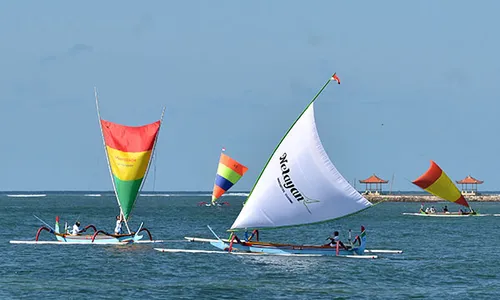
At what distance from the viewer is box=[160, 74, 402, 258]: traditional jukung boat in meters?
60.4

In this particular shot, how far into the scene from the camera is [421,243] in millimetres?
82125

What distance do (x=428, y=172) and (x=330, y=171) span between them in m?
71.3

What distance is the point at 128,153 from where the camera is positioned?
70438mm

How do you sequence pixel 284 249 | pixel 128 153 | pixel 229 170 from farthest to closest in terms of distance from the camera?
pixel 229 170 → pixel 128 153 → pixel 284 249

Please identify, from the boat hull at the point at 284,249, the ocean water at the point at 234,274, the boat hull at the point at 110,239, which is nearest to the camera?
the ocean water at the point at 234,274

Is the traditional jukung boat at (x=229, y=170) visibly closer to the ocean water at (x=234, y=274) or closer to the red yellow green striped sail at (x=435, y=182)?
the red yellow green striped sail at (x=435, y=182)

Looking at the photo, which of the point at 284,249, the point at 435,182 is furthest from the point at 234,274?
the point at 435,182

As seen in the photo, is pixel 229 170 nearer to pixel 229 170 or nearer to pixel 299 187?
pixel 229 170

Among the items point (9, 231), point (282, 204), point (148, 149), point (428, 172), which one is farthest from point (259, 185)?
point (428, 172)

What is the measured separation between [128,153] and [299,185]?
15408 millimetres

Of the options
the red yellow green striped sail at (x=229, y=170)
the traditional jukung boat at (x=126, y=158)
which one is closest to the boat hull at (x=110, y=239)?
the traditional jukung boat at (x=126, y=158)

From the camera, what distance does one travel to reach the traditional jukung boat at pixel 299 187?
2378 inches

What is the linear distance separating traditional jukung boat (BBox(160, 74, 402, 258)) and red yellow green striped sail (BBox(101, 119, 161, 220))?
39.9 ft

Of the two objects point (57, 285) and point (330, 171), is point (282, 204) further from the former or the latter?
point (57, 285)
